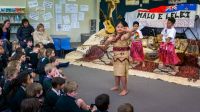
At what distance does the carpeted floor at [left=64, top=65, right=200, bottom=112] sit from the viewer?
5141 millimetres

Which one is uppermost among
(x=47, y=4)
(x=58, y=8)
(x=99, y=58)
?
(x=47, y=4)

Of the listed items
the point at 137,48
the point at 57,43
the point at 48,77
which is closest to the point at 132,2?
the point at 57,43

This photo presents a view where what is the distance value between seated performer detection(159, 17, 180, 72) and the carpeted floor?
827 millimetres

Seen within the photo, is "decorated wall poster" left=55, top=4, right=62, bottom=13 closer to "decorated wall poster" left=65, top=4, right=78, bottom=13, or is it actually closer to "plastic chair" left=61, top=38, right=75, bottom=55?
"decorated wall poster" left=65, top=4, right=78, bottom=13

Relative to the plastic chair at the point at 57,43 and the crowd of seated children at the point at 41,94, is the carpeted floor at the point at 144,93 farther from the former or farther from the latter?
the plastic chair at the point at 57,43

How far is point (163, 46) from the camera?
23.9ft

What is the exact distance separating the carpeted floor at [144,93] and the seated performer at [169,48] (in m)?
0.83

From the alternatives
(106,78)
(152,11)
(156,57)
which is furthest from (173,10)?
(106,78)

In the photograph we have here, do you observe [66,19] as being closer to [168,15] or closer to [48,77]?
[168,15]

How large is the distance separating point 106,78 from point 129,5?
4809mm

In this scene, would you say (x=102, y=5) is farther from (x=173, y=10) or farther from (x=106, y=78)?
(x=106, y=78)

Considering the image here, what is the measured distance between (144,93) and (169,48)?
1.67 m

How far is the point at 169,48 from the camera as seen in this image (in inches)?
281

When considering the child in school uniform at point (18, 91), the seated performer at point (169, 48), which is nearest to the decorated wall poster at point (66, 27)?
the seated performer at point (169, 48)
